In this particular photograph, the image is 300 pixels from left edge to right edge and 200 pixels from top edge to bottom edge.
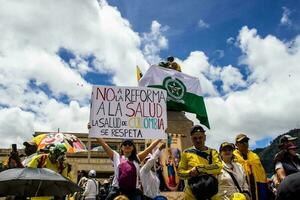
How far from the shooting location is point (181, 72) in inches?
486

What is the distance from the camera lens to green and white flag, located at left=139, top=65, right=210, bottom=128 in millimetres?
11727

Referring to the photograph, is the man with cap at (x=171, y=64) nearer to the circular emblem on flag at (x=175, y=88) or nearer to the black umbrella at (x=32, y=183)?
the circular emblem on flag at (x=175, y=88)

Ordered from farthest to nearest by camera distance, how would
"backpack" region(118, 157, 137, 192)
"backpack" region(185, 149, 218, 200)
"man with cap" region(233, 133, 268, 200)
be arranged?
1. "man with cap" region(233, 133, 268, 200)
2. "backpack" region(118, 157, 137, 192)
3. "backpack" region(185, 149, 218, 200)

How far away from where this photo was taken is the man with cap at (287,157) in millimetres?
5270

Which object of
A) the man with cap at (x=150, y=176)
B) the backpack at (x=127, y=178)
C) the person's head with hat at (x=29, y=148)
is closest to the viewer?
the backpack at (x=127, y=178)

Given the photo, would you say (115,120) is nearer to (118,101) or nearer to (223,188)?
(118,101)

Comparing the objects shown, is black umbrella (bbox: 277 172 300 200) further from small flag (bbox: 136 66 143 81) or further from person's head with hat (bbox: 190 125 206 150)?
small flag (bbox: 136 66 143 81)

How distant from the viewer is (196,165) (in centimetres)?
486

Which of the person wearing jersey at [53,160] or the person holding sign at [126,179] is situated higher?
the person wearing jersey at [53,160]

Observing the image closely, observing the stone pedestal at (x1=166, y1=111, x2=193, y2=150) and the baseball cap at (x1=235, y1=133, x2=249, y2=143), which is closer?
the baseball cap at (x1=235, y1=133, x2=249, y2=143)

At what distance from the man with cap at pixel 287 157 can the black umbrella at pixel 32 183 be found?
2642mm

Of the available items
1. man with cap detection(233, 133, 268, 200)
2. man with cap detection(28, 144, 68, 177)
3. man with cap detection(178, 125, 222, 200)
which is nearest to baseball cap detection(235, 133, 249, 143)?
man with cap detection(233, 133, 268, 200)

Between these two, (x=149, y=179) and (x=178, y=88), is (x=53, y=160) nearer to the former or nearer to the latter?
(x=149, y=179)

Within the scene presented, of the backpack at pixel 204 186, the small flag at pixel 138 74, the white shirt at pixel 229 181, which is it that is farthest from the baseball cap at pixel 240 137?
the small flag at pixel 138 74
